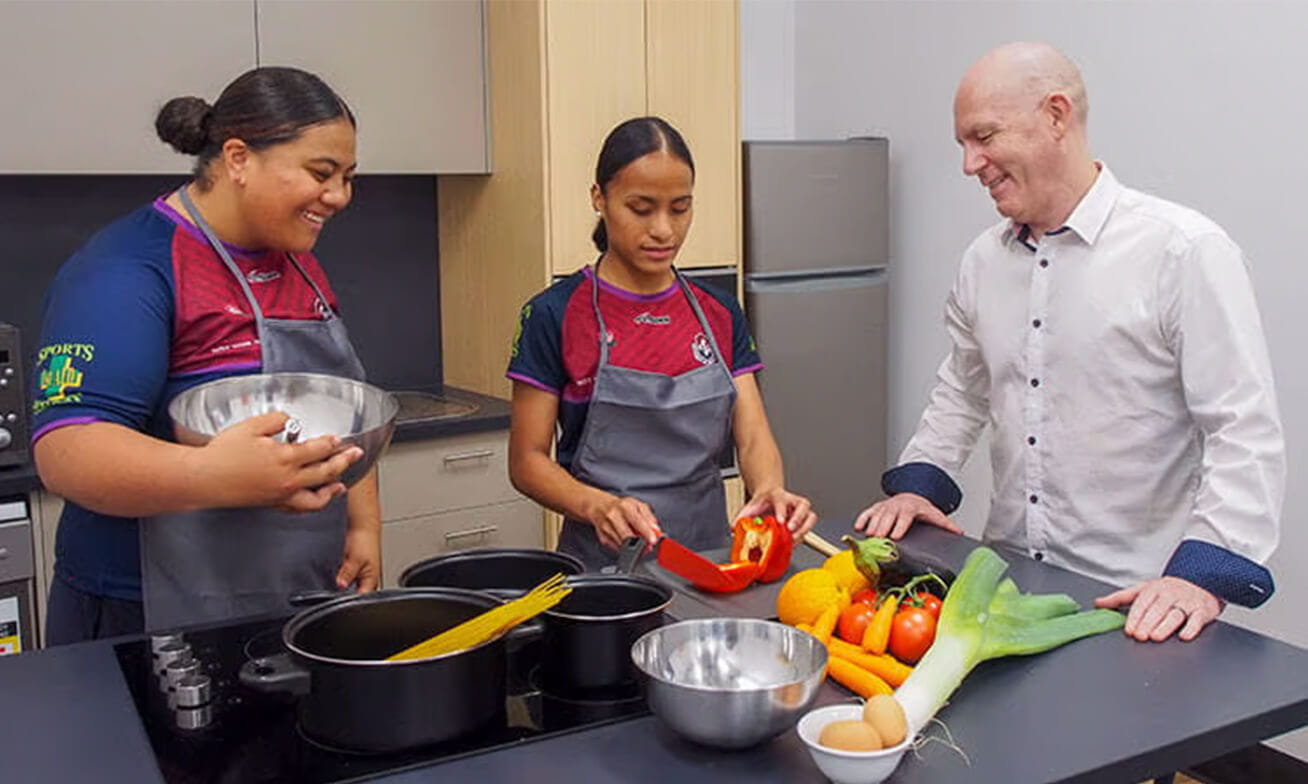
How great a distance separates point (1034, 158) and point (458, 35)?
1.84m

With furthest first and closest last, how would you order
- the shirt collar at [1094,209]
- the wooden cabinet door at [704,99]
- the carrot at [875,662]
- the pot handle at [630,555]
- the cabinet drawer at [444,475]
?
1. the wooden cabinet door at [704,99]
2. the cabinet drawer at [444,475]
3. the shirt collar at [1094,209]
4. the pot handle at [630,555]
5. the carrot at [875,662]

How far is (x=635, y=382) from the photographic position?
196cm

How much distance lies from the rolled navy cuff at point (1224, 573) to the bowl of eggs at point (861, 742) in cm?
62

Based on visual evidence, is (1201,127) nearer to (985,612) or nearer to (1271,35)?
(1271,35)

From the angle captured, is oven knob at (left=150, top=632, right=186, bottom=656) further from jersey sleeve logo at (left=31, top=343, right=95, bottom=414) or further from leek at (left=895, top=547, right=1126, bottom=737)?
leek at (left=895, top=547, right=1126, bottom=737)

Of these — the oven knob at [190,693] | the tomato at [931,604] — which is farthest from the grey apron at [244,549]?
the tomato at [931,604]

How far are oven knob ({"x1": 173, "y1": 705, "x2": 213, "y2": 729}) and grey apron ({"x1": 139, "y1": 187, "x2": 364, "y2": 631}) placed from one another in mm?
416

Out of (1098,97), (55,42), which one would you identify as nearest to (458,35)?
(55,42)

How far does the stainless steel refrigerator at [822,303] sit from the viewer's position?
338 cm

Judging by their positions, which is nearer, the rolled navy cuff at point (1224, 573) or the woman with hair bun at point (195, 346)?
the woman with hair bun at point (195, 346)

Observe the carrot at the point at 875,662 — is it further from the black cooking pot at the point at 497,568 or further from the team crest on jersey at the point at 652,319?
the team crest on jersey at the point at 652,319

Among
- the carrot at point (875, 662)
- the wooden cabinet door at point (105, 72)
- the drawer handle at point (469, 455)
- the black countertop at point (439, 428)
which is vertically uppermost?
the wooden cabinet door at point (105, 72)

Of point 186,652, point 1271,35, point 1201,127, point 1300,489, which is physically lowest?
point 1300,489

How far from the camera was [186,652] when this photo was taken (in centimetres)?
123
